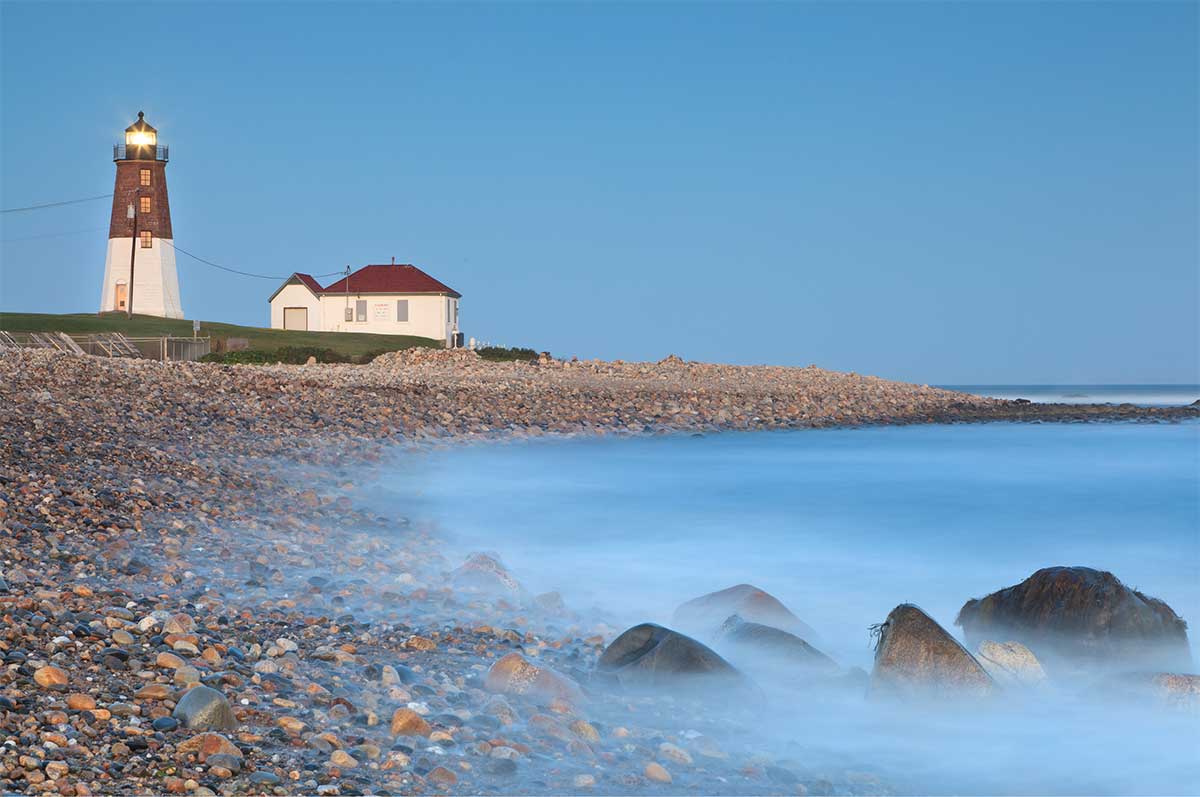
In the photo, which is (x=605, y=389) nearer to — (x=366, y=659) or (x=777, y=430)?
(x=777, y=430)

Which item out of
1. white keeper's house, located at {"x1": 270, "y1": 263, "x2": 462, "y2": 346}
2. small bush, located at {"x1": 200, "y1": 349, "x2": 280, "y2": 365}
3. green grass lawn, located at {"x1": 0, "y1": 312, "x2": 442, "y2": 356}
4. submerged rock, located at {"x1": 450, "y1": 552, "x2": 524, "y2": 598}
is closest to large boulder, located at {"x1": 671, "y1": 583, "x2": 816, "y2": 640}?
submerged rock, located at {"x1": 450, "y1": 552, "x2": 524, "y2": 598}

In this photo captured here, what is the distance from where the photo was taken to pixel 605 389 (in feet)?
66.5

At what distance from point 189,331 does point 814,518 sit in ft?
118

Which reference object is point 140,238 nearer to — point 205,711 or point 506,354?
point 506,354

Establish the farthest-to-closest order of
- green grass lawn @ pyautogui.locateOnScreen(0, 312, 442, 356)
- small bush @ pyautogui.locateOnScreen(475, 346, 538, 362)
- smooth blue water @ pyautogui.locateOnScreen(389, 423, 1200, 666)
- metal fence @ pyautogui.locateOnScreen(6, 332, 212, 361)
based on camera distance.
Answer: green grass lawn @ pyautogui.locateOnScreen(0, 312, 442, 356), small bush @ pyautogui.locateOnScreen(475, 346, 538, 362), metal fence @ pyautogui.locateOnScreen(6, 332, 212, 361), smooth blue water @ pyautogui.locateOnScreen(389, 423, 1200, 666)

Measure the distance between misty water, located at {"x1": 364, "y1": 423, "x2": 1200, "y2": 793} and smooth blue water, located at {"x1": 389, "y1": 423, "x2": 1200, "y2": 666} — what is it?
38mm

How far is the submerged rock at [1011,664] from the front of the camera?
456cm

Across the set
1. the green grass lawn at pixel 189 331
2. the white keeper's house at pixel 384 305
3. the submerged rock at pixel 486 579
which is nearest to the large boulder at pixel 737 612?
the submerged rock at pixel 486 579

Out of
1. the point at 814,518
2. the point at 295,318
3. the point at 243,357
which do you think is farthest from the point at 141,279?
the point at 814,518

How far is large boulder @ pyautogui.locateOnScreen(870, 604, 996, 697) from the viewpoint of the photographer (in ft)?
14.1

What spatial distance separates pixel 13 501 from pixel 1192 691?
5.94m

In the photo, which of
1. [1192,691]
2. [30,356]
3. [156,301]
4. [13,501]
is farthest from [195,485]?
[156,301]

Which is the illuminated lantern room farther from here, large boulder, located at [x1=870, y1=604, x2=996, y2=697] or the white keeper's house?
large boulder, located at [x1=870, y1=604, x2=996, y2=697]

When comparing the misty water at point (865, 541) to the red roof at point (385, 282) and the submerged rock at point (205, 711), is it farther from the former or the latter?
the red roof at point (385, 282)
